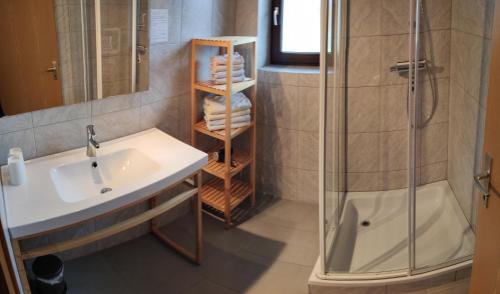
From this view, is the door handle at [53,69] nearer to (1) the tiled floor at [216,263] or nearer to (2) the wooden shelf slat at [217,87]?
(2) the wooden shelf slat at [217,87]

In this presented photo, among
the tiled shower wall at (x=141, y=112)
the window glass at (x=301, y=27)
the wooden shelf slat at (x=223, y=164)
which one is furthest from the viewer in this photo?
the window glass at (x=301, y=27)

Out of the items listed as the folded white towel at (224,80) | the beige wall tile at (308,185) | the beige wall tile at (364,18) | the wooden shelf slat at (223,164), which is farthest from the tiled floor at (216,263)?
the beige wall tile at (364,18)

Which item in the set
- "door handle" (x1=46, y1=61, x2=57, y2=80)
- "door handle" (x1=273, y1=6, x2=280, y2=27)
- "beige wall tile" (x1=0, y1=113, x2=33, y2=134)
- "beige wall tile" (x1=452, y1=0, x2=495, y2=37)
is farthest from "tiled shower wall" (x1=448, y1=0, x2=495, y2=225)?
"beige wall tile" (x1=0, y1=113, x2=33, y2=134)

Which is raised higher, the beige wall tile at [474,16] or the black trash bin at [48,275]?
the beige wall tile at [474,16]

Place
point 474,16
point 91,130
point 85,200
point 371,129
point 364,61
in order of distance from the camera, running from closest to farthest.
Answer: point 85,200 → point 91,130 → point 474,16 → point 364,61 → point 371,129

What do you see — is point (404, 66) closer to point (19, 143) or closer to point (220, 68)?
point (220, 68)

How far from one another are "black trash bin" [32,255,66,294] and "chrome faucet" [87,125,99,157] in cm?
53

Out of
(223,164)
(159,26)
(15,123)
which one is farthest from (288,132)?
(15,123)

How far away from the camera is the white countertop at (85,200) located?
1771 millimetres

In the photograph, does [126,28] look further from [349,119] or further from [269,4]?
[349,119]

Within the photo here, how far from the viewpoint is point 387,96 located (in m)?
2.86

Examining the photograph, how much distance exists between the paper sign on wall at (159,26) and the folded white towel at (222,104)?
0.47 metres

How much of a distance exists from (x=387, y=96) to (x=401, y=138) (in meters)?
0.28

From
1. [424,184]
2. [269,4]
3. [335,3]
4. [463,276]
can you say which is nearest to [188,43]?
[269,4]
